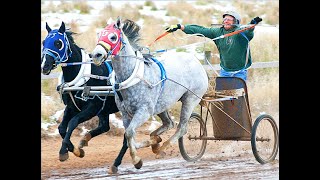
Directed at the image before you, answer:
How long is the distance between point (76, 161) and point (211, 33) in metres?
2.16

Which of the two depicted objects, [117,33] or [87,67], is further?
[87,67]

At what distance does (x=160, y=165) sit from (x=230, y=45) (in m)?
1.57

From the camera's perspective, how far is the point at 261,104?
13.7 m

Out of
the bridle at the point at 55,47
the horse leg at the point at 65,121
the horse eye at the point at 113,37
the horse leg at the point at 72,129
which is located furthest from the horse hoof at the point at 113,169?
the horse eye at the point at 113,37

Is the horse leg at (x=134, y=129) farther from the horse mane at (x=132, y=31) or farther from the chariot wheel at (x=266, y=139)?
the chariot wheel at (x=266, y=139)

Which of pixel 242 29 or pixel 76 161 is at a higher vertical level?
pixel 242 29

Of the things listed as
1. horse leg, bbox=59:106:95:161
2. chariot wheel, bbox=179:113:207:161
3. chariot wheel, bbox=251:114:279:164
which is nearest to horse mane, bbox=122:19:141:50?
horse leg, bbox=59:106:95:161

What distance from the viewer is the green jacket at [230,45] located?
10211 millimetres

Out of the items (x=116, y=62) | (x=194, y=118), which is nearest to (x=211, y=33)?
(x=194, y=118)

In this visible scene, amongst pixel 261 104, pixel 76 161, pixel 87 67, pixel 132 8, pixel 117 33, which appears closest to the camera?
pixel 117 33

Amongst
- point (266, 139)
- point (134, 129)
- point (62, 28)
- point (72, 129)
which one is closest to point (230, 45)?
point (266, 139)

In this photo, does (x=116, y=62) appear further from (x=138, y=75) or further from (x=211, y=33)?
(x=211, y=33)

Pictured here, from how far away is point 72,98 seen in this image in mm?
9719

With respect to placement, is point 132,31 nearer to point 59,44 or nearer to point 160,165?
point 59,44
